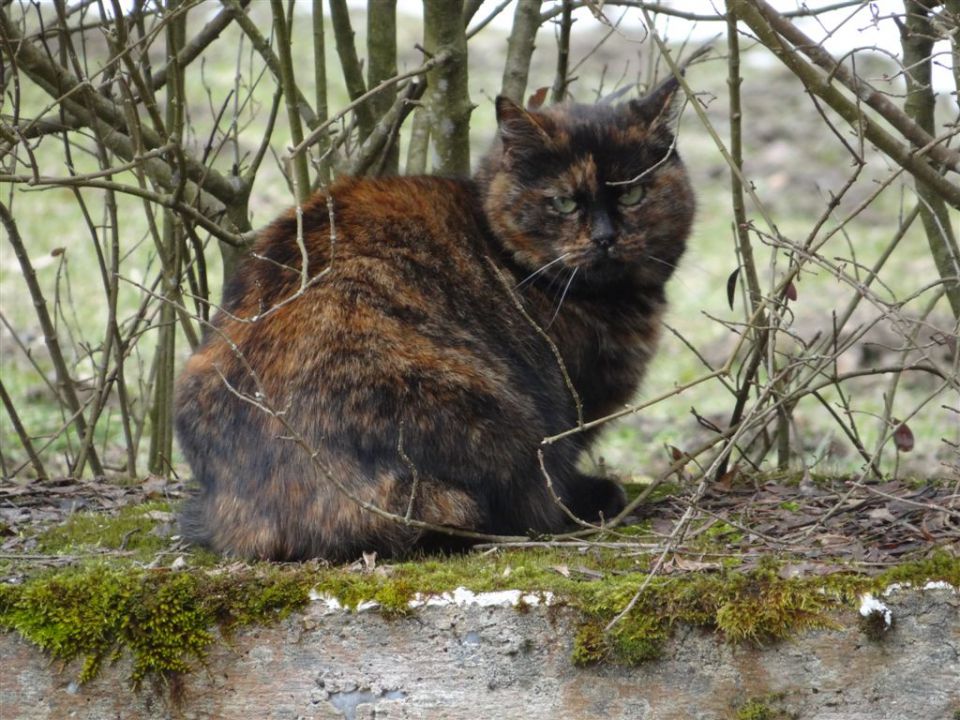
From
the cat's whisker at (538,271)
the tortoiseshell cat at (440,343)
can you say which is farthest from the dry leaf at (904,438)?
the cat's whisker at (538,271)

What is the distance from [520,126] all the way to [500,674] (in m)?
1.79

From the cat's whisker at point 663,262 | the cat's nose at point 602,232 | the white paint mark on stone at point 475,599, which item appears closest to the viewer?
the white paint mark on stone at point 475,599

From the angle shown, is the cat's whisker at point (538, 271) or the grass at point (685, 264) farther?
the grass at point (685, 264)

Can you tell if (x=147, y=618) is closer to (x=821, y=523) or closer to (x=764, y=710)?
(x=764, y=710)

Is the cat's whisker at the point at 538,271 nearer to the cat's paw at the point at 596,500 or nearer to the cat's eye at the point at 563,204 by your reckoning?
the cat's eye at the point at 563,204

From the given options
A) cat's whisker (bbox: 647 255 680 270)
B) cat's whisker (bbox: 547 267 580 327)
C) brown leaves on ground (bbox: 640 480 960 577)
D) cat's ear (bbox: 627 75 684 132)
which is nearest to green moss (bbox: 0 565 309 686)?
brown leaves on ground (bbox: 640 480 960 577)

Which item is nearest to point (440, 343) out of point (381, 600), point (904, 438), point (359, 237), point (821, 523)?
point (359, 237)

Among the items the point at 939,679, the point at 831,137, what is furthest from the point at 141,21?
the point at 831,137

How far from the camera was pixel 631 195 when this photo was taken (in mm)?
3867

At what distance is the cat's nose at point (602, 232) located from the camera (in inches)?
147

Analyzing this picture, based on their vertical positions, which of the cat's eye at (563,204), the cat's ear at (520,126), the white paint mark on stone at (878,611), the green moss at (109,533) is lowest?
the white paint mark on stone at (878,611)

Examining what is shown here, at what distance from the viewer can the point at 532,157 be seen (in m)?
3.90

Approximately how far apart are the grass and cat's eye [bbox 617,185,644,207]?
19.3 inches

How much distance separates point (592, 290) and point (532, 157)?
484 mm
